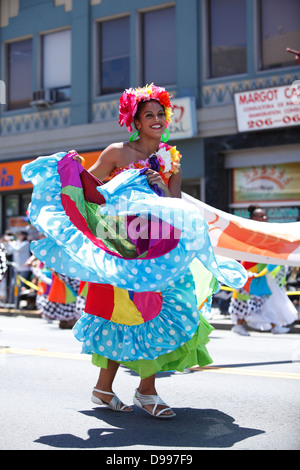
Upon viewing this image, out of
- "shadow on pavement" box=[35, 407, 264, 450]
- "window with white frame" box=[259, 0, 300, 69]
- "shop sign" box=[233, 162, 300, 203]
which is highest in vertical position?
"window with white frame" box=[259, 0, 300, 69]

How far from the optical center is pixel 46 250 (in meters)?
4.88

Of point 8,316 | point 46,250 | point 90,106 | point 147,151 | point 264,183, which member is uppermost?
point 90,106

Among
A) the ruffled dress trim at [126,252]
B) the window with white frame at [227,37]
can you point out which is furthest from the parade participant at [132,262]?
the window with white frame at [227,37]

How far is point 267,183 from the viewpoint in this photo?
17812mm

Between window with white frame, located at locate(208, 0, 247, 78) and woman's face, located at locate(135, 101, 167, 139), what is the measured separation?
1317cm

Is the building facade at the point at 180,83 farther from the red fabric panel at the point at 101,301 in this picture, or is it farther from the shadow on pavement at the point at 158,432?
the shadow on pavement at the point at 158,432

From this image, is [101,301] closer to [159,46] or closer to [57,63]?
[159,46]

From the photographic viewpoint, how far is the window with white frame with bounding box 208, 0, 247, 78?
18203mm

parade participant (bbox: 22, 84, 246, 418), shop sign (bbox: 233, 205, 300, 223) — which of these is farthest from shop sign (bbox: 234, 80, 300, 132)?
parade participant (bbox: 22, 84, 246, 418)

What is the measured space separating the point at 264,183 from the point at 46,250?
44.4 feet

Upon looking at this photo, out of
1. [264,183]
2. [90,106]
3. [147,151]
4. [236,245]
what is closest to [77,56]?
[90,106]

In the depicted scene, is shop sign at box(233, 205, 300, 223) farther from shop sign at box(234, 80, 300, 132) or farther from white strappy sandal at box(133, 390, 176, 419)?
white strappy sandal at box(133, 390, 176, 419)

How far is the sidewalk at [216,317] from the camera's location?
13259mm
